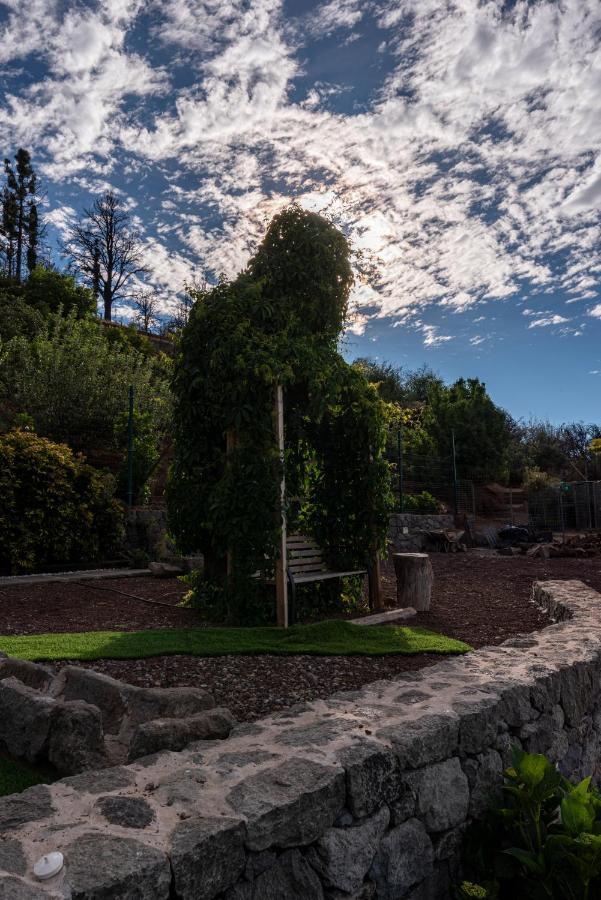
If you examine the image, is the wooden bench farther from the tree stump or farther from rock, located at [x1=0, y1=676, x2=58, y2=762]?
rock, located at [x1=0, y1=676, x2=58, y2=762]

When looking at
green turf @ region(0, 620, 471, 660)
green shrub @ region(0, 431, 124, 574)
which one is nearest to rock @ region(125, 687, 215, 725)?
green turf @ region(0, 620, 471, 660)

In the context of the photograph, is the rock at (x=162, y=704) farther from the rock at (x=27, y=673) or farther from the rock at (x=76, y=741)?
the rock at (x=27, y=673)

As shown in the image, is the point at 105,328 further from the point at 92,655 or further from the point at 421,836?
the point at 421,836

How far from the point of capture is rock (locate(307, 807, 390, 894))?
7.72ft

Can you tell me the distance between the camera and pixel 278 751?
265 centimetres

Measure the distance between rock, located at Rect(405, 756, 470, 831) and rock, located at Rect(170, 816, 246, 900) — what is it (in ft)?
3.28

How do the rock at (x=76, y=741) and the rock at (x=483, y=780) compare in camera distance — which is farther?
the rock at (x=483, y=780)

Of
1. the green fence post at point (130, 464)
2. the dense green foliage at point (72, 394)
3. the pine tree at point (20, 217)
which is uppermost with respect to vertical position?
the pine tree at point (20, 217)

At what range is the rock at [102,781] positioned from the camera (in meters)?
2.28

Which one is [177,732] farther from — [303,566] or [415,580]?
[415,580]

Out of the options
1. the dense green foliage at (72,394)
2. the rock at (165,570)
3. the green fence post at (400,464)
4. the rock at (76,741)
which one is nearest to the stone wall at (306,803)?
the rock at (76,741)

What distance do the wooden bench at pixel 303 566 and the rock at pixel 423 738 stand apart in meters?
3.35

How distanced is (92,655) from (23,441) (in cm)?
579

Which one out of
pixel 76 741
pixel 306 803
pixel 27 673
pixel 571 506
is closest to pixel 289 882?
pixel 306 803
